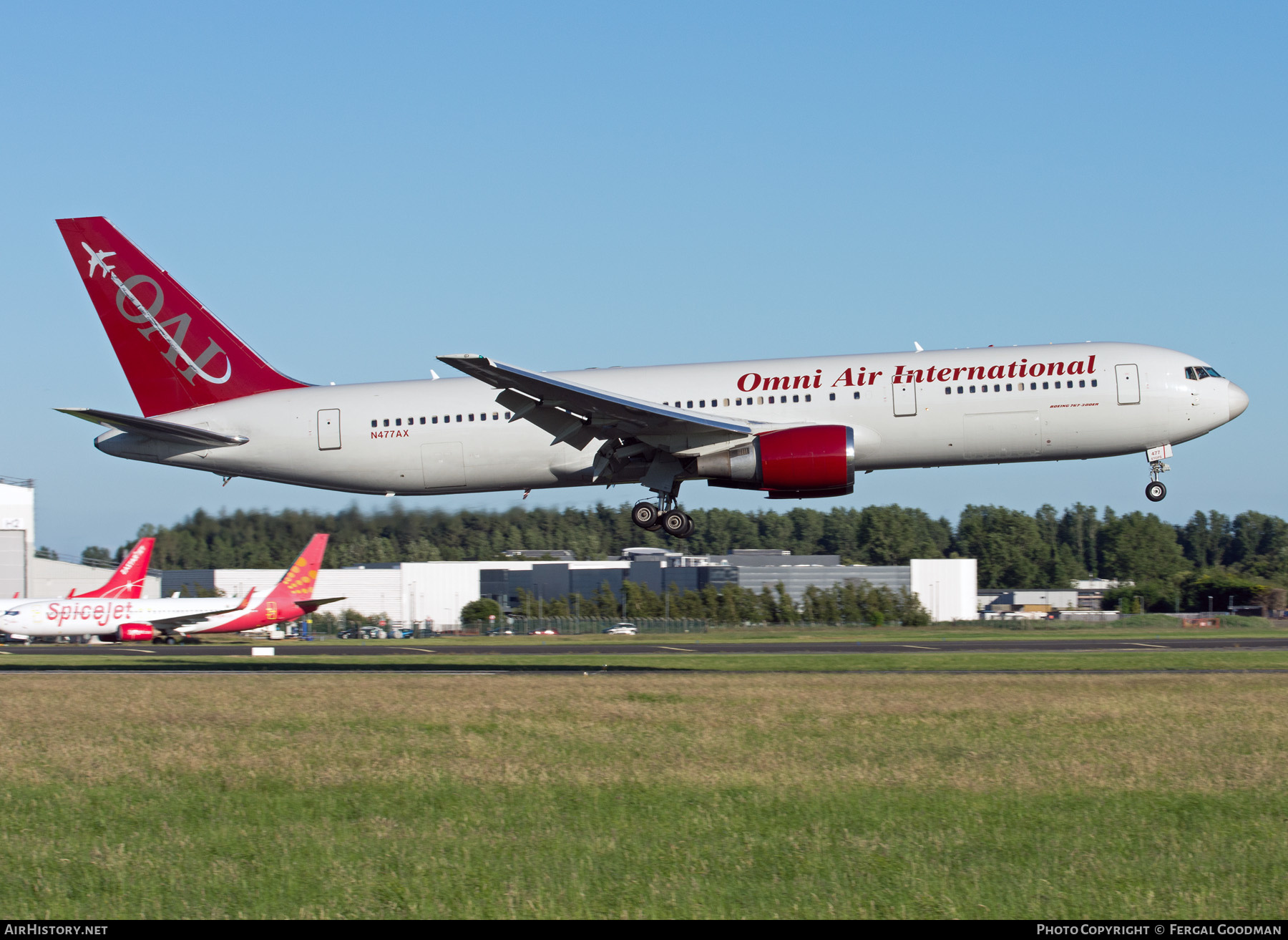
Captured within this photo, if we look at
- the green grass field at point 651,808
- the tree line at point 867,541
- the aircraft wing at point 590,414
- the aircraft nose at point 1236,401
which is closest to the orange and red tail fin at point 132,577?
the tree line at point 867,541

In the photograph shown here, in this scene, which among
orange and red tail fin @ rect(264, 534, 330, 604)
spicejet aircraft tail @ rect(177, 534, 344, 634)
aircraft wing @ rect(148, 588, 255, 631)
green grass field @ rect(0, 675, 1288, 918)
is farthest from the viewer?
aircraft wing @ rect(148, 588, 255, 631)

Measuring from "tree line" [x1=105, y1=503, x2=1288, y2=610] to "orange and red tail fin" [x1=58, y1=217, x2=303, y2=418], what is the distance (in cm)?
896

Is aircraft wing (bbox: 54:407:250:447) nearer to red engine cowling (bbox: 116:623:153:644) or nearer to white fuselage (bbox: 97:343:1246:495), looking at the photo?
white fuselage (bbox: 97:343:1246:495)

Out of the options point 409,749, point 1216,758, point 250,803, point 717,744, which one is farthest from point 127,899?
point 1216,758

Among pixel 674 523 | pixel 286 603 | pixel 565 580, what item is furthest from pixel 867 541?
pixel 674 523

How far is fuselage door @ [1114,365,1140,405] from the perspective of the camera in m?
28.5

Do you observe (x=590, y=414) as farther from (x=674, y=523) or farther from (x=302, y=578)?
(x=302, y=578)

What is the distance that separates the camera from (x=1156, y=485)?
29.5 m

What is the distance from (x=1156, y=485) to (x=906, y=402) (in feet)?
21.9

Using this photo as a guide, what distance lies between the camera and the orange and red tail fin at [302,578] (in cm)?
5691

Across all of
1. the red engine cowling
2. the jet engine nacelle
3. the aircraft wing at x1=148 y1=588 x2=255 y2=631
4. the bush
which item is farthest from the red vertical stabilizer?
the jet engine nacelle

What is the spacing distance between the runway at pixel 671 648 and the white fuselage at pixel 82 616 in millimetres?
2270

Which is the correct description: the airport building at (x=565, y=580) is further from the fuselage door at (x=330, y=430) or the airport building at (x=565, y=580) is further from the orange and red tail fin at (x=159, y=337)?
the fuselage door at (x=330, y=430)

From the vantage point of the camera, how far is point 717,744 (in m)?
18.2
